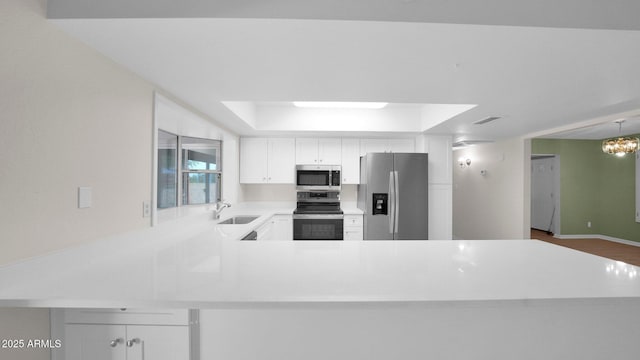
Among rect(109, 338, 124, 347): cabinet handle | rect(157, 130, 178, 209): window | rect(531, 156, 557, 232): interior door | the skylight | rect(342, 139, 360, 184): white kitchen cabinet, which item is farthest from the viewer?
rect(531, 156, 557, 232): interior door

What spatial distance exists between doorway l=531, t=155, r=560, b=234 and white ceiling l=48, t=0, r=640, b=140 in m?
5.10

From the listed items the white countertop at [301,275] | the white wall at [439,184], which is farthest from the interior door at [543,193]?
the white countertop at [301,275]

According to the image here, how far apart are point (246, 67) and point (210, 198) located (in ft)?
8.21

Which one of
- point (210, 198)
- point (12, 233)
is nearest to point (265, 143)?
point (210, 198)

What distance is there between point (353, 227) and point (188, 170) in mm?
2361

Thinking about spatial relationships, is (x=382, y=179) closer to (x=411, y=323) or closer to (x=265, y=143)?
(x=265, y=143)

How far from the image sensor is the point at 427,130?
3889 mm

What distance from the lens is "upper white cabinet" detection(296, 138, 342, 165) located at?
168 inches

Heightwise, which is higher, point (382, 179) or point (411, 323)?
point (382, 179)

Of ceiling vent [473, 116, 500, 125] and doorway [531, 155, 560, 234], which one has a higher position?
ceiling vent [473, 116, 500, 125]

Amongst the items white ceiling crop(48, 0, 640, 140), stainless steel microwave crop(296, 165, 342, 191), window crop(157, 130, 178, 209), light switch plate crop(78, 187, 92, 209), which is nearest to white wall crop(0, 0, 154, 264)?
light switch plate crop(78, 187, 92, 209)

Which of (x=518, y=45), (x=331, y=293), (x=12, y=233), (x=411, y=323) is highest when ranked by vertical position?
(x=518, y=45)

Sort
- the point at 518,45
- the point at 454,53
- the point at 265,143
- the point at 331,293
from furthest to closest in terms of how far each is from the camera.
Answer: the point at 265,143 < the point at 454,53 < the point at 518,45 < the point at 331,293

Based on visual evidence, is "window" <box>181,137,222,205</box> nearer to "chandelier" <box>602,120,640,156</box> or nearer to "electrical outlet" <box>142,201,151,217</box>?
"electrical outlet" <box>142,201,151,217</box>
